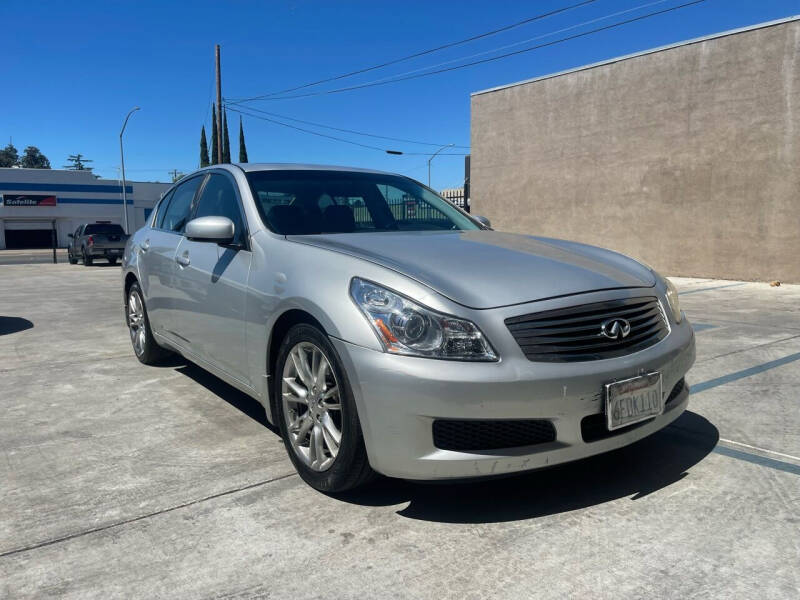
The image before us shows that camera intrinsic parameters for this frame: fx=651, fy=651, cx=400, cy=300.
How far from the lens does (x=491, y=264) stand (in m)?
2.93

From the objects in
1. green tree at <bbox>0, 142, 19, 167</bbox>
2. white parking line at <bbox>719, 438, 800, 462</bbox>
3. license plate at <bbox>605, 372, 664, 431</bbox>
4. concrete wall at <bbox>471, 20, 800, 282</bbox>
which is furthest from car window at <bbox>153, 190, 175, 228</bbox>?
green tree at <bbox>0, 142, 19, 167</bbox>

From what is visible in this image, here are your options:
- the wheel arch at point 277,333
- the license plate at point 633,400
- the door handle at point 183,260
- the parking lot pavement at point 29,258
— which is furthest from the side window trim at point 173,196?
the parking lot pavement at point 29,258

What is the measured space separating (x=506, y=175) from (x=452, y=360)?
17732 millimetres

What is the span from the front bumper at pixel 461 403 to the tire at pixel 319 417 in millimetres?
105

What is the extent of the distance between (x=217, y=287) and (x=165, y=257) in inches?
46.6

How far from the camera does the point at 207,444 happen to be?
11.9 feet

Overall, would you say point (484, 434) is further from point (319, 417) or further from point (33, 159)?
point (33, 159)

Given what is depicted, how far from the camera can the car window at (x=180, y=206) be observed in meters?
4.73

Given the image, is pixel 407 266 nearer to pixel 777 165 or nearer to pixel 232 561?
pixel 232 561

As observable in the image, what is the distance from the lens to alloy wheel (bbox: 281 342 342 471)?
2816 mm

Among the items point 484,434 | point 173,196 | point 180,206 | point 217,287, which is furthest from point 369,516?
point 173,196

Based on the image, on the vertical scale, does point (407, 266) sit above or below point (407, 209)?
below

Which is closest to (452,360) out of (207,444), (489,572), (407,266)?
(407,266)

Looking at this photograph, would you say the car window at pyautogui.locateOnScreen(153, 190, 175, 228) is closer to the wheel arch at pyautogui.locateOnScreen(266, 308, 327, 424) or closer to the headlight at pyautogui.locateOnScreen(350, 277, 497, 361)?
the wheel arch at pyautogui.locateOnScreen(266, 308, 327, 424)
